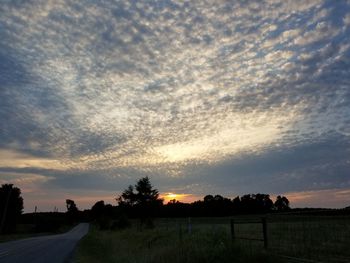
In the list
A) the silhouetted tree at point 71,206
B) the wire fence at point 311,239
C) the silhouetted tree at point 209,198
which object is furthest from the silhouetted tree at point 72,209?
the wire fence at point 311,239

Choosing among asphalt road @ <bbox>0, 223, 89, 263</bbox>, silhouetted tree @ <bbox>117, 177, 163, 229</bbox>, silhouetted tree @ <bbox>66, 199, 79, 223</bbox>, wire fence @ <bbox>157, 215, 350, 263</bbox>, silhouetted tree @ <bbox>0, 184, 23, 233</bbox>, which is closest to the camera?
wire fence @ <bbox>157, 215, 350, 263</bbox>

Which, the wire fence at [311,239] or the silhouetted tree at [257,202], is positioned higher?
the silhouetted tree at [257,202]

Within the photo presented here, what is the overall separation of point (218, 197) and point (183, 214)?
17666 mm

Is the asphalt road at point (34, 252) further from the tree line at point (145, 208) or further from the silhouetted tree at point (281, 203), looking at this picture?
the silhouetted tree at point (281, 203)

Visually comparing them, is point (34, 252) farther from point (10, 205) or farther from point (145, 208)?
point (10, 205)

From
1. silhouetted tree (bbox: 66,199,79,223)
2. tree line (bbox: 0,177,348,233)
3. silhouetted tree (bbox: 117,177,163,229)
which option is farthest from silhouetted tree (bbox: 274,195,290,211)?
silhouetted tree (bbox: 66,199,79,223)

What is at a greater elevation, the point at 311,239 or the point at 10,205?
the point at 10,205

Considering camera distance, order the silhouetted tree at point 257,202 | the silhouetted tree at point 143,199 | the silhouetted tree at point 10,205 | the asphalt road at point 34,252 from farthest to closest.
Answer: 1. the silhouetted tree at point 257,202
2. the silhouetted tree at point 10,205
3. the silhouetted tree at point 143,199
4. the asphalt road at point 34,252

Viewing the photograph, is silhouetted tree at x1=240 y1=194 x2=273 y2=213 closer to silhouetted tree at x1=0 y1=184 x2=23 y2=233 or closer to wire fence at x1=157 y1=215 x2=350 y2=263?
silhouetted tree at x1=0 y1=184 x2=23 y2=233

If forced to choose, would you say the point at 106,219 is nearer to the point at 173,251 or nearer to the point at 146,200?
the point at 146,200

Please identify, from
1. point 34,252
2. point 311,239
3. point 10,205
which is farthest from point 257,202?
point 311,239

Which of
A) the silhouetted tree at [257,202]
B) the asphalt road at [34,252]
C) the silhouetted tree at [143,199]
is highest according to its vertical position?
the silhouetted tree at [257,202]

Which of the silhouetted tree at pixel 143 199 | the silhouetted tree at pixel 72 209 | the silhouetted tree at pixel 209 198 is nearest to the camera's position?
the silhouetted tree at pixel 143 199

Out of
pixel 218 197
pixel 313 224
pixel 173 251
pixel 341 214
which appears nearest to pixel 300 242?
pixel 313 224
